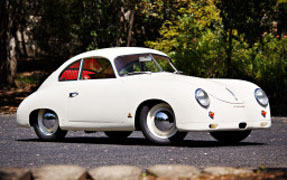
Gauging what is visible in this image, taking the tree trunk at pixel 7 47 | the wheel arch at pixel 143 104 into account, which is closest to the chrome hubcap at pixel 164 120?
the wheel arch at pixel 143 104

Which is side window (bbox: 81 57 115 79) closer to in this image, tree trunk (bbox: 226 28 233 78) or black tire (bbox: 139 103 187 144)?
black tire (bbox: 139 103 187 144)

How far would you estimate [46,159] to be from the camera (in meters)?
7.67

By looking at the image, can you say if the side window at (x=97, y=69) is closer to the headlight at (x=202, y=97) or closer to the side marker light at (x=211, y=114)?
the headlight at (x=202, y=97)

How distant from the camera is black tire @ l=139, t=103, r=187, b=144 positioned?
28.3 ft

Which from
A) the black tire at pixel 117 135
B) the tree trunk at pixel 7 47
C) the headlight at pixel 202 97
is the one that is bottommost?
the black tire at pixel 117 135

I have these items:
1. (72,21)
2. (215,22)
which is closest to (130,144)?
(215,22)

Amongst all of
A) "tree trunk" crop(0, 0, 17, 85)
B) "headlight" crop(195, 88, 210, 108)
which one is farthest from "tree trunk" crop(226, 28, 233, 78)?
"tree trunk" crop(0, 0, 17, 85)

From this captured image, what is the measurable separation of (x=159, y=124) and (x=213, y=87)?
1.02 meters

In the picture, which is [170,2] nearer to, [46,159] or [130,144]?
[130,144]

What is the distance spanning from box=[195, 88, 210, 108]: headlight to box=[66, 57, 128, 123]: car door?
4.32ft

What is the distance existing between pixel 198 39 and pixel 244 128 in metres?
10.2

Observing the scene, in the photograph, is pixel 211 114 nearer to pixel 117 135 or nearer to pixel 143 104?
pixel 143 104

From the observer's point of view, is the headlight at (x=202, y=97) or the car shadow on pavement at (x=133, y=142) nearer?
the headlight at (x=202, y=97)

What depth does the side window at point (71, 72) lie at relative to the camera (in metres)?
9.97
